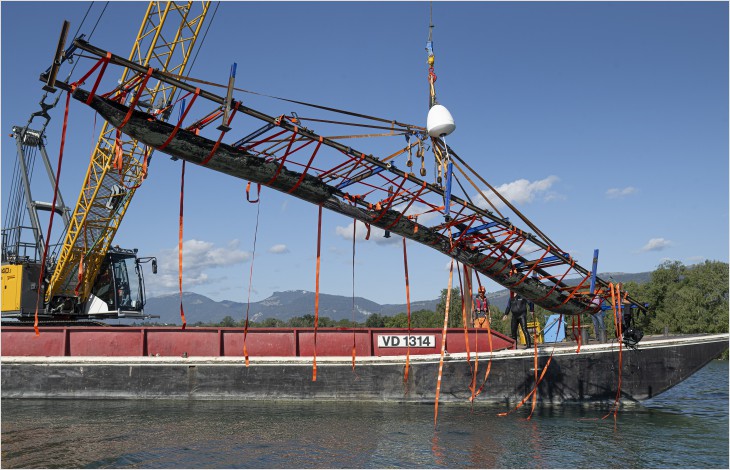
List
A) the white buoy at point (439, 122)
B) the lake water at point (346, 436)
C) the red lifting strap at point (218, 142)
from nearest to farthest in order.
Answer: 1. the red lifting strap at point (218, 142)
2. the lake water at point (346, 436)
3. the white buoy at point (439, 122)

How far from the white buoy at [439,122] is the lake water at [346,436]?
680cm

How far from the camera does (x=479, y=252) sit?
13.8m

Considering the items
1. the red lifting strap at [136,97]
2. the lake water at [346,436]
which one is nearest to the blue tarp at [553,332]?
the lake water at [346,436]

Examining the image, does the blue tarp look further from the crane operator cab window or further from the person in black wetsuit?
the crane operator cab window

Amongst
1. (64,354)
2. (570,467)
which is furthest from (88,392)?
(570,467)

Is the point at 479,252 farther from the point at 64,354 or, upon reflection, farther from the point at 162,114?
the point at 162,114

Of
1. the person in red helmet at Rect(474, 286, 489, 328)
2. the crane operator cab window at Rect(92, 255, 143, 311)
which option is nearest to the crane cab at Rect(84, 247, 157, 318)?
the crane operator cab window at Rect(92, 255, 143, 311)

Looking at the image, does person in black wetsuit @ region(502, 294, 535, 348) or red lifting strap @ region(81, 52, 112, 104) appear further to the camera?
person in black wetsuit @ region(502, 294, 535, 348)

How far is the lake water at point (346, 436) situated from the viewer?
34.9ft

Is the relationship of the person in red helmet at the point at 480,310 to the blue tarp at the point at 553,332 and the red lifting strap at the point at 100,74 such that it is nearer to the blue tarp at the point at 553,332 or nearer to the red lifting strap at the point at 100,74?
the blue tarp at the point at 553,332

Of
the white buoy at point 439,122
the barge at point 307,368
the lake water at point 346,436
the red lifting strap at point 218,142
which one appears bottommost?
the lake water at point 346,436

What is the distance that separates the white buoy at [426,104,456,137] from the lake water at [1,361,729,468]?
22.3ft

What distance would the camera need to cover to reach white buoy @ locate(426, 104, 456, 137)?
12.1 metres

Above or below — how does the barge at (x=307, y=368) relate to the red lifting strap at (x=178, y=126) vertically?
below
